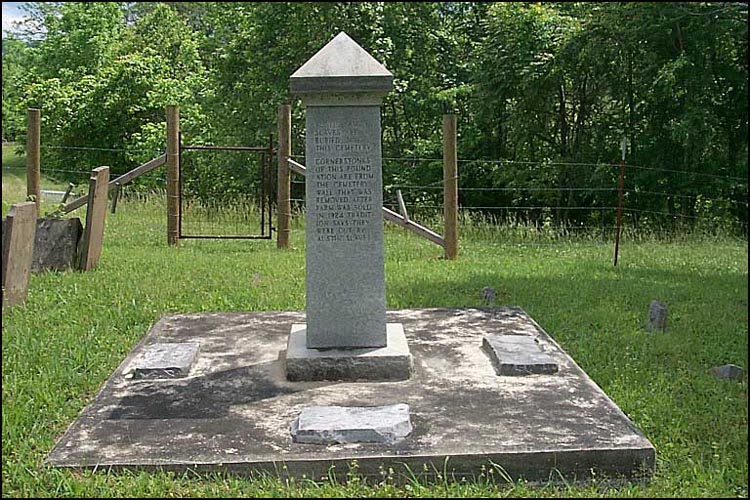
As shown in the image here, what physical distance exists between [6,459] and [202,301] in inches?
155

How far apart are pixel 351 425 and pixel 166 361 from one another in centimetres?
174

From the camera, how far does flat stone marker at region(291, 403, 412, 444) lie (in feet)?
14.8

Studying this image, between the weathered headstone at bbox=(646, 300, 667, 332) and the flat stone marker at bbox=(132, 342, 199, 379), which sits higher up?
the weathered headstone at bbox=(646, 300, 667, 332)

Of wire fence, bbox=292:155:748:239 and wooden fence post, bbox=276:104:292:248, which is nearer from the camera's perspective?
wooden fence post, bbox=276:104:292:248

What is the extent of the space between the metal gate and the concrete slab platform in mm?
6722

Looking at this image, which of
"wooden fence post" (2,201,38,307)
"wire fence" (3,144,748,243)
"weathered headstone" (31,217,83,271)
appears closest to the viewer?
"wooden fence post" (2,201,38,307)

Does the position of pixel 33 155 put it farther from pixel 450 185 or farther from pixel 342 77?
pixel 342 77

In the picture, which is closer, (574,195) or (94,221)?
(94,221)

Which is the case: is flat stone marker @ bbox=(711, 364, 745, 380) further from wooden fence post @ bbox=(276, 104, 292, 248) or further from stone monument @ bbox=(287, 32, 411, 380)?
wooden fence post @ bbox=(276, 104, 292, 248)

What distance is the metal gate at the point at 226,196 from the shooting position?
45.7ft

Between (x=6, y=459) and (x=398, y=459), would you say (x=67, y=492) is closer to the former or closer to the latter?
(x=6, y=459)

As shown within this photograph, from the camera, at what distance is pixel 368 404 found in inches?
202

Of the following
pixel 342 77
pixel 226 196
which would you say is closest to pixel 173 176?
pixel 342 77

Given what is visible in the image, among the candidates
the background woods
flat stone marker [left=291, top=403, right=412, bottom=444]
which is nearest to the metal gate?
the background woods
